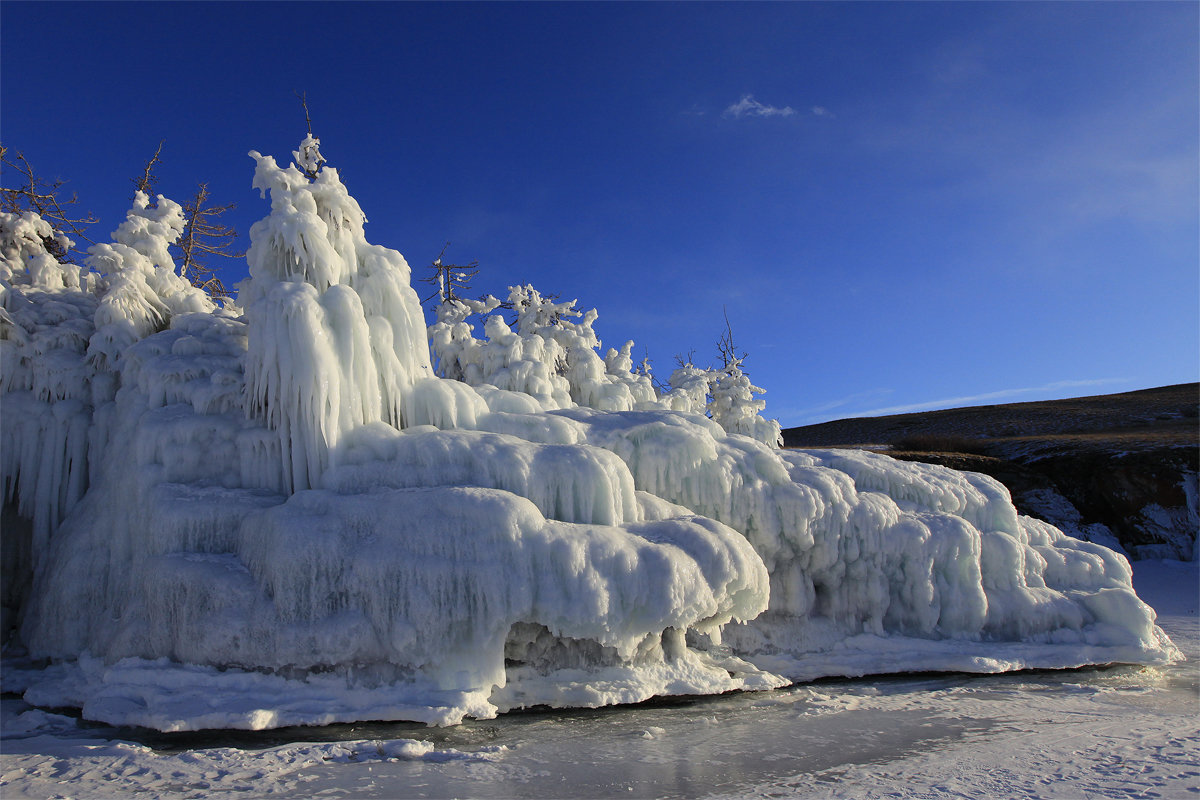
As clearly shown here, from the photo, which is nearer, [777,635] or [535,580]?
[535,580]

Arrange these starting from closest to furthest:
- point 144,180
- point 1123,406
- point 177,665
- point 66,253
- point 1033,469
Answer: point 177,665 → point 66,253 → point 144,180 → point 1033,469 → point 1123,406

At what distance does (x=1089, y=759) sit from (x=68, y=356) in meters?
17.2

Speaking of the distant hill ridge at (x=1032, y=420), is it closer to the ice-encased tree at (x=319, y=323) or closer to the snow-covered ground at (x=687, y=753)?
the snow-covered ground at (x=687, y=753)

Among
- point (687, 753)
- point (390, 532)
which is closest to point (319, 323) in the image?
point (390, 532)

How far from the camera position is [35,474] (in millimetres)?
12242

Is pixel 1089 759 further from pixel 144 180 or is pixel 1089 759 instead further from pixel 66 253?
pixel 144 180

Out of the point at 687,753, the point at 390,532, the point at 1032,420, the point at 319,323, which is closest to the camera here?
the point at 687,753

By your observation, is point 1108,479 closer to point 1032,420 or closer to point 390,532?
point 1032,420

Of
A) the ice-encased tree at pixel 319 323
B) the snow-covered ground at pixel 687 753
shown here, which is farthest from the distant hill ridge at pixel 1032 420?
the ice-encased tree at pixel 319 323

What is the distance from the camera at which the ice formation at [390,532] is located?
901cm

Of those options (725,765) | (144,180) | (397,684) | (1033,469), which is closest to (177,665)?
(397,684)

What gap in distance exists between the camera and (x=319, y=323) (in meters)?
11.0

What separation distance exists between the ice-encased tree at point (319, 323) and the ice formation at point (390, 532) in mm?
43

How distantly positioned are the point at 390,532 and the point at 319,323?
3.81 m
